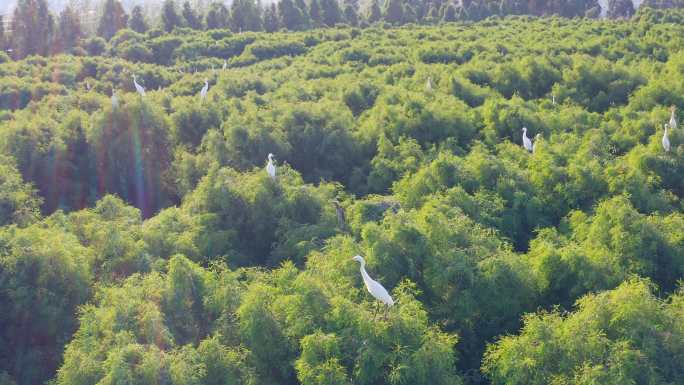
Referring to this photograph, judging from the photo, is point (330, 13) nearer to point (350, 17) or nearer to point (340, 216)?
point (350, 17)

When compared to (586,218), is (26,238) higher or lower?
higher

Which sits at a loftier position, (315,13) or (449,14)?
(315,13)

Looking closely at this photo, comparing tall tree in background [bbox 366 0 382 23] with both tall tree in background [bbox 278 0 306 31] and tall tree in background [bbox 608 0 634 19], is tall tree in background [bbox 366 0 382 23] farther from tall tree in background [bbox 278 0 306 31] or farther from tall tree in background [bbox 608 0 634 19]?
tall tree in background [bbox 608 0 634 19]

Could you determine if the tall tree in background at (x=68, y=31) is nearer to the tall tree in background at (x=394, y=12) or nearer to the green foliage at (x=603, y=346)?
the tall tree in background at (x=394, y=12)

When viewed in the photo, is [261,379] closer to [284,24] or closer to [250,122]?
[250,122]

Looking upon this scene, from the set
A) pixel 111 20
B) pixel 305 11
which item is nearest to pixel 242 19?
pixel 305 11

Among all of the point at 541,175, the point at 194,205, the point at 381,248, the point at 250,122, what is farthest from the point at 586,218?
the point at 250,122

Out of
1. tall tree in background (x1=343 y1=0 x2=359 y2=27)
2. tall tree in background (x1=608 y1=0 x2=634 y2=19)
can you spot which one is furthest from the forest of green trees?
tall tree in background (x1=608 y1=0 x2=634 y2=19)

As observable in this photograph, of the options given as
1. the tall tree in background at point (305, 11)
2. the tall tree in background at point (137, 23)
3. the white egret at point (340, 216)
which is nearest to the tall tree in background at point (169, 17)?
the tall tree in background at point (137, 23)
